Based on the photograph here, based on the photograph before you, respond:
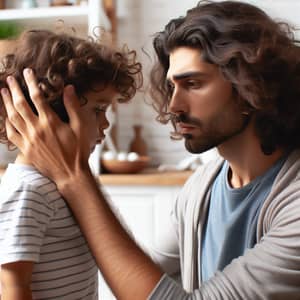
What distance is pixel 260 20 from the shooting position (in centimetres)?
118

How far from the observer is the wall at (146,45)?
2781 mm

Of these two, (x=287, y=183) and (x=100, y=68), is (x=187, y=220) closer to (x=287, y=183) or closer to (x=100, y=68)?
(x=287, y=183)

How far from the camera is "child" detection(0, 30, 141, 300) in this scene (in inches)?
36.1

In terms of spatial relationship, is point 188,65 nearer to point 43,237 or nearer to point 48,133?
point 48,133

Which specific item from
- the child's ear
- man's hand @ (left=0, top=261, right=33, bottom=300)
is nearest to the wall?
the child's ear

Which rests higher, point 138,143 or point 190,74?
point 190,74

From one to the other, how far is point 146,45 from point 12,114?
184cm

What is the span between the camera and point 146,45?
278 centimetres

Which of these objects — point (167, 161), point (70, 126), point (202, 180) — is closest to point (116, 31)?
point (167, 161)

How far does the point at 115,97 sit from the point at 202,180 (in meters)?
0.33

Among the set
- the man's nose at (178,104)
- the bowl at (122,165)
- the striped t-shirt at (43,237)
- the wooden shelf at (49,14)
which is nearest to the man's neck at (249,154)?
the man's nose at (178,104)

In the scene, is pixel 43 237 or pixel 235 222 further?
pixel 235 222

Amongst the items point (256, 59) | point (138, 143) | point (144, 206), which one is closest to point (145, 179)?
point (144, 206)

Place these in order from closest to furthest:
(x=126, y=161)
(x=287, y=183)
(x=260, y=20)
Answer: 1. (x=287, y=183)
2. (x=260, y=20)
3. (x=126, y=161)
